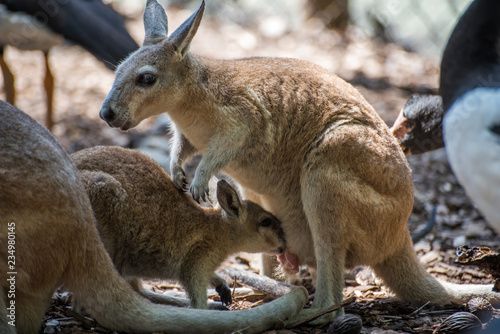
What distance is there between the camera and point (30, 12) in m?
8.65

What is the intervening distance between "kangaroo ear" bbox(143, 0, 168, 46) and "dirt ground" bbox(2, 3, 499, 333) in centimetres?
220

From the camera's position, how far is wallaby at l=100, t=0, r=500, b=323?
4672 mm

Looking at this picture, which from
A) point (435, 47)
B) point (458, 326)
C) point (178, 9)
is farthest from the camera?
point (178, 9)

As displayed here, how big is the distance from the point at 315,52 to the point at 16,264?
9.05m

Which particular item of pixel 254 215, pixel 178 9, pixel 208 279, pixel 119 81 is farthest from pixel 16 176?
pixel 178 9

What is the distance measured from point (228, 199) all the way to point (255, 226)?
38cm

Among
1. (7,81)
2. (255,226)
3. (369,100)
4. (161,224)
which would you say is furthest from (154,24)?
(369,100)

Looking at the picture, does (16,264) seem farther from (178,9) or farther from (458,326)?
(178,9)

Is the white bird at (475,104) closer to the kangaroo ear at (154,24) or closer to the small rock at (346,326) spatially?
the small rock at (346,326)

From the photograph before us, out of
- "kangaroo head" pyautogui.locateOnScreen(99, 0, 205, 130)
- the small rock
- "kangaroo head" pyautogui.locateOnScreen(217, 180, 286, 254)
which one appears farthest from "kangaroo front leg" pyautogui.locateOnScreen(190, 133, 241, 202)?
the small rock

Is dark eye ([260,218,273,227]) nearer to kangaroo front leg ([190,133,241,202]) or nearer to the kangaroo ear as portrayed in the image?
kangaroo front leg ([190,133,241,202])

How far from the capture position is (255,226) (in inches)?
202

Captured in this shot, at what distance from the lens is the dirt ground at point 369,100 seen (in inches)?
193

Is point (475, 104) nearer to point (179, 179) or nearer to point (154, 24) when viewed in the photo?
point (179, 179)
